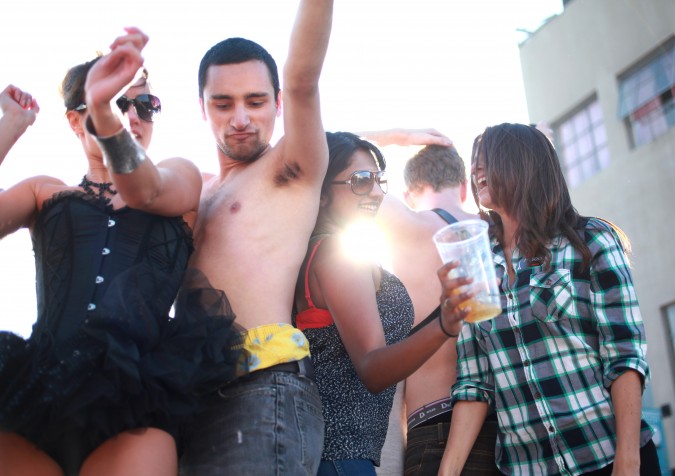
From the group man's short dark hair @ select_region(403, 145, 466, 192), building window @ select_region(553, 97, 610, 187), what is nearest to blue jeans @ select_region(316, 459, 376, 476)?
man's short dark hair @ select_region(403, 145, 466, 192)

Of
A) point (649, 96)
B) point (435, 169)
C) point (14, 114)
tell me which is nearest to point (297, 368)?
point (14, 114)

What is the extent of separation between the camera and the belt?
2516 mm

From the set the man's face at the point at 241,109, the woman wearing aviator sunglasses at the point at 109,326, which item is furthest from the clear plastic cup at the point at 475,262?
the man's face at the point at 241,109

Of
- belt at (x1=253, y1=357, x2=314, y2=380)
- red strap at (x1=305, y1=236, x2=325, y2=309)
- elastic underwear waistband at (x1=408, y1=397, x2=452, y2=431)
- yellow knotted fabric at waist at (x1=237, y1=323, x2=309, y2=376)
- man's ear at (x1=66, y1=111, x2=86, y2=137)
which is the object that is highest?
man's ear at (x1=66, y1=111, x2=86, y2=137)

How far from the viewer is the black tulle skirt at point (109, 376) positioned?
2174 mm

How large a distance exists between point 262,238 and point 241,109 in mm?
510

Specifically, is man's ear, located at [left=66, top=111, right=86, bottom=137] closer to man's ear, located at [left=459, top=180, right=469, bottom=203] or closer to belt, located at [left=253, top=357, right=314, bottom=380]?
belt, located at [left=253, top=357, right=314, bottom=380]

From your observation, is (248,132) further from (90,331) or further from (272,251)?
(90,331)

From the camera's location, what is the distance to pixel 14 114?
9.22 ft

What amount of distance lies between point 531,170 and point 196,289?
1.43 m

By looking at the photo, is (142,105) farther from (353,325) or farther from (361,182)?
(353,325)

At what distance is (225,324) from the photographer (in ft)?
7.98

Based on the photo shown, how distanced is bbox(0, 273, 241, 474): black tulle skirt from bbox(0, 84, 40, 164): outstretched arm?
0.69 meters

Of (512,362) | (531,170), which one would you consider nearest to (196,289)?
(512,362)
